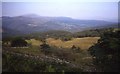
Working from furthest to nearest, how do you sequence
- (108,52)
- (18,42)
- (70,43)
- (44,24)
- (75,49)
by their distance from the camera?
1. (44,24)
2. (70,43)
3. (75,49)
4. (18,42)
5. (108,52)

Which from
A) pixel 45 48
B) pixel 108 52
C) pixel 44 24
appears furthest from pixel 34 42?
pixel 108 52

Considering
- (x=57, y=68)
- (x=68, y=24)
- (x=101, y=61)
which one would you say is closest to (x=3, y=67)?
(x=57, y=68)

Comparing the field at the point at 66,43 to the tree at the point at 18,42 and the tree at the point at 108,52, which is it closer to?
the tree at the point at 18,42

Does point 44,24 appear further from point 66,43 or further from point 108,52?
point 108,52

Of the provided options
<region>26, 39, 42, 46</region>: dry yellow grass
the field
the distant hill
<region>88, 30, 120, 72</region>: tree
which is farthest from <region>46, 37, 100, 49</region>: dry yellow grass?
<region>88, 30, 120, 72</region>: tree

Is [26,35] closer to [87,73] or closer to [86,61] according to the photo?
[86,61]

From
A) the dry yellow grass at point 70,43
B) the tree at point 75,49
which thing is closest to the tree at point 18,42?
the dry yellow grass at point 70,43

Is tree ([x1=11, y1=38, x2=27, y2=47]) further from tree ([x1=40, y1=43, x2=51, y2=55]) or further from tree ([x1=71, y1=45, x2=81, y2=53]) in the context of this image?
tree ([x1=71, y1=45, x2=81, y2=53])

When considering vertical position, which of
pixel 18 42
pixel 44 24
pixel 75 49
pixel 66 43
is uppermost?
pixel 44 24
